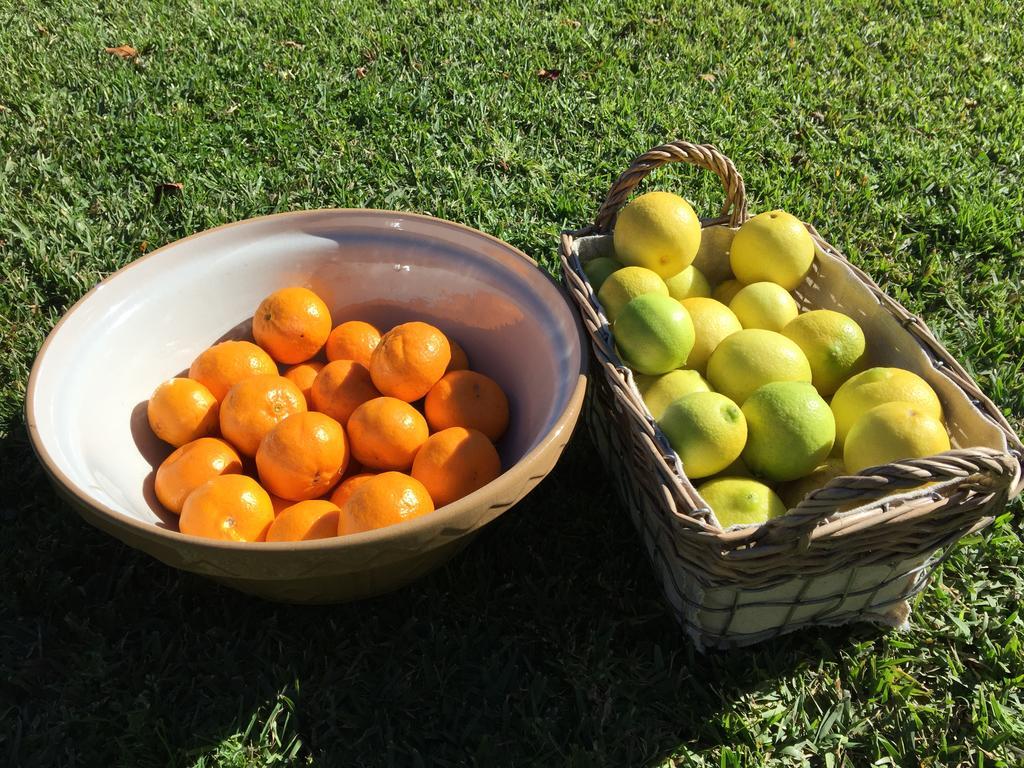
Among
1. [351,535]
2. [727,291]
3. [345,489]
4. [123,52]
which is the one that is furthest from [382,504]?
[123,52]

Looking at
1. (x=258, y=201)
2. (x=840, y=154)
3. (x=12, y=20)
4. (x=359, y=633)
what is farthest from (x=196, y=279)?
(x=12, y=20)

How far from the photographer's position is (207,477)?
1.83 m

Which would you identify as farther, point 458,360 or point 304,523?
point 458,360

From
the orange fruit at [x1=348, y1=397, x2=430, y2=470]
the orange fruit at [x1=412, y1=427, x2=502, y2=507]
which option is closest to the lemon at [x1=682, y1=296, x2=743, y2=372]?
the orange fruit at [x1=412, y1=427, x2=502, y2=507]

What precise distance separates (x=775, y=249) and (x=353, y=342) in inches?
47.7

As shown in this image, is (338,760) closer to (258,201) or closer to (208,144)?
(258,201)

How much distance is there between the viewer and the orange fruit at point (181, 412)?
6.43ft

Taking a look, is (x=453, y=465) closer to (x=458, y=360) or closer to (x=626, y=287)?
(x=458, y=360)

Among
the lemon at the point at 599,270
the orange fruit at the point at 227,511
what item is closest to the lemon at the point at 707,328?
the lemon at the point at 599,270

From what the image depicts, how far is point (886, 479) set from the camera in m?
1.31

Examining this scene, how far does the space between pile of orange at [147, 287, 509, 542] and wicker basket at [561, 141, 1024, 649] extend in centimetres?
37

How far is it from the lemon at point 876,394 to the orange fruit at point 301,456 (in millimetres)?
1213

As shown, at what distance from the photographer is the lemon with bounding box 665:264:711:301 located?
2.21 meters

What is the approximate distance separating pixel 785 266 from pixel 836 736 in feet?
3.96
